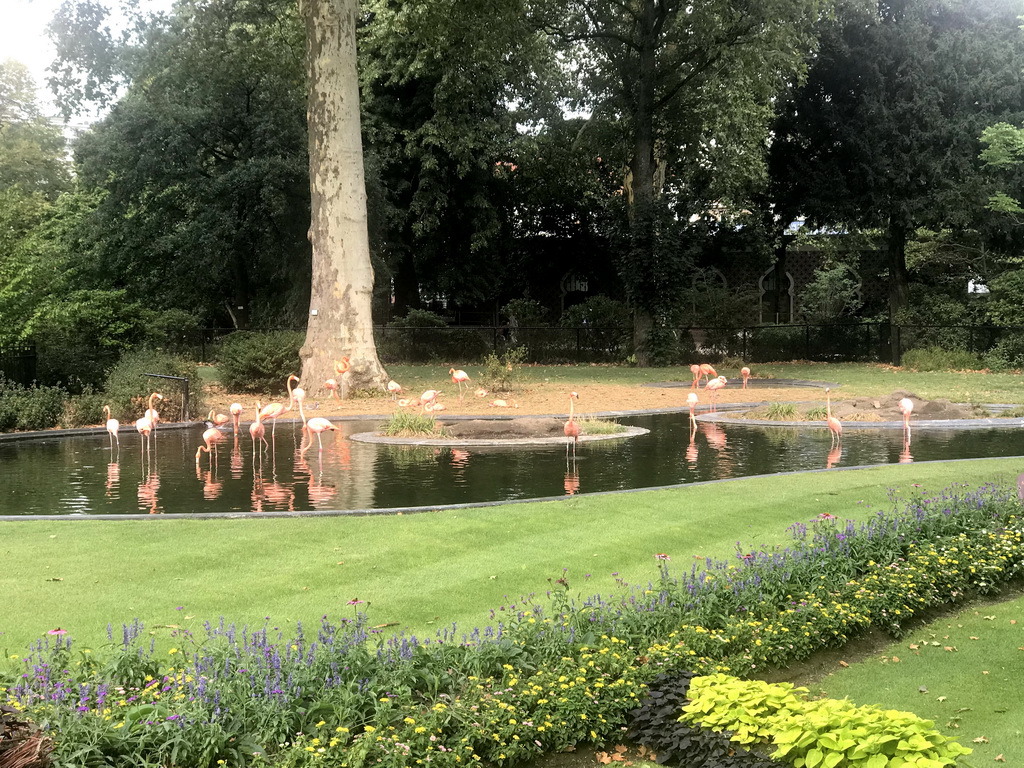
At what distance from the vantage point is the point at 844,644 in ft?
19.2

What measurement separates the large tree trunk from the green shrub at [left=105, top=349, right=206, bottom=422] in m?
2.82

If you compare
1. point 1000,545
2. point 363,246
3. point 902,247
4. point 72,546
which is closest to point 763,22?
point 902,247

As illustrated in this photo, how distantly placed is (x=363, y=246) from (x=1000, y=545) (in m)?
15.9

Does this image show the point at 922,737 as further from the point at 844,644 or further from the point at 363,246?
the point at 363,246

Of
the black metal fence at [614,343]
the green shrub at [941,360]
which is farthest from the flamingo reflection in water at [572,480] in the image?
the black metal fence at [614,343]

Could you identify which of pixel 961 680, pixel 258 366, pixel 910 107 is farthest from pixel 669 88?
pixel 961 680

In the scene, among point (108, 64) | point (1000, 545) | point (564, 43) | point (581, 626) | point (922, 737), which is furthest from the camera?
point (108, 64)

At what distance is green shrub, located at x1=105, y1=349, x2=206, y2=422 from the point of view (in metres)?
16.8

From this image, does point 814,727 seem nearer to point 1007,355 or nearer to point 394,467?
point 394,467

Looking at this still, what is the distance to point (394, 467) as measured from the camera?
38.5 feet

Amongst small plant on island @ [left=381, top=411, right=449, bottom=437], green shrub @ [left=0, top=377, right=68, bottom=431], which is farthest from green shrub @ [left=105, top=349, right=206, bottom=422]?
small plant on island @ [left=381, top=411, right=449, bottom=437]

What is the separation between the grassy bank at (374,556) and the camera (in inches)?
237

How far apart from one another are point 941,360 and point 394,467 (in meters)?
21.6

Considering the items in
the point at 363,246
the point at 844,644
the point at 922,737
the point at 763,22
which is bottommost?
the point at 844,644
